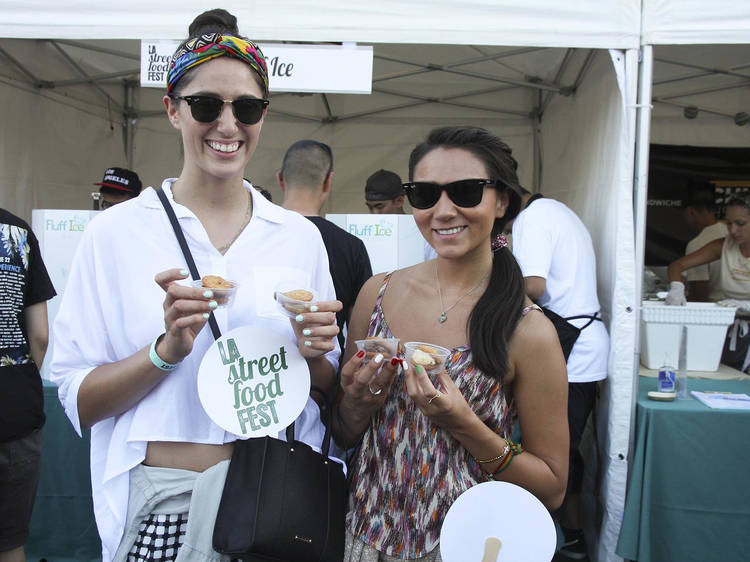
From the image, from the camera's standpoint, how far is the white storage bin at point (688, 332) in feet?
11.8

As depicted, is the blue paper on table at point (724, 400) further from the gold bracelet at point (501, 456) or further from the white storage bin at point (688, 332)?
the gold bracelet at point (501, 456)

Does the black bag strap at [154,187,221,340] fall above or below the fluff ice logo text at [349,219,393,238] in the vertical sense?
below

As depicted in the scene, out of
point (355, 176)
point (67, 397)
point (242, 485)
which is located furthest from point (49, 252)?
point (355, 176)

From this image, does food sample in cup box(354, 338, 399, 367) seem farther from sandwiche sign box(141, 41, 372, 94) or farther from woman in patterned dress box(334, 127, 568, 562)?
sandwiche sign box(141, 41, 372, 94)

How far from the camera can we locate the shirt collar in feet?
4.72

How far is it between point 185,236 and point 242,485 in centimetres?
58

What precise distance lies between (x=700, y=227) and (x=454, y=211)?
5.69 meters

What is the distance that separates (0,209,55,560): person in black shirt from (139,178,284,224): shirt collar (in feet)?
4.89

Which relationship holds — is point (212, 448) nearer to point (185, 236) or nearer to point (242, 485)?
point (242, 485)

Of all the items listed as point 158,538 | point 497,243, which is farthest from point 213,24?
point 158,538

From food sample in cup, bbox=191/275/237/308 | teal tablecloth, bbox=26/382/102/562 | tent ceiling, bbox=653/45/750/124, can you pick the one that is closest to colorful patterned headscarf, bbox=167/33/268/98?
food sample in cup, bbox=191/275/237/308

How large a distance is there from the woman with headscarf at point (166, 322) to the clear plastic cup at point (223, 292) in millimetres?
74

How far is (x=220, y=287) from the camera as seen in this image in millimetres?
1263

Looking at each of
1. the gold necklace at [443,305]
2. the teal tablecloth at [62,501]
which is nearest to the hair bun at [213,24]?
the gold necklace at [443,305]
